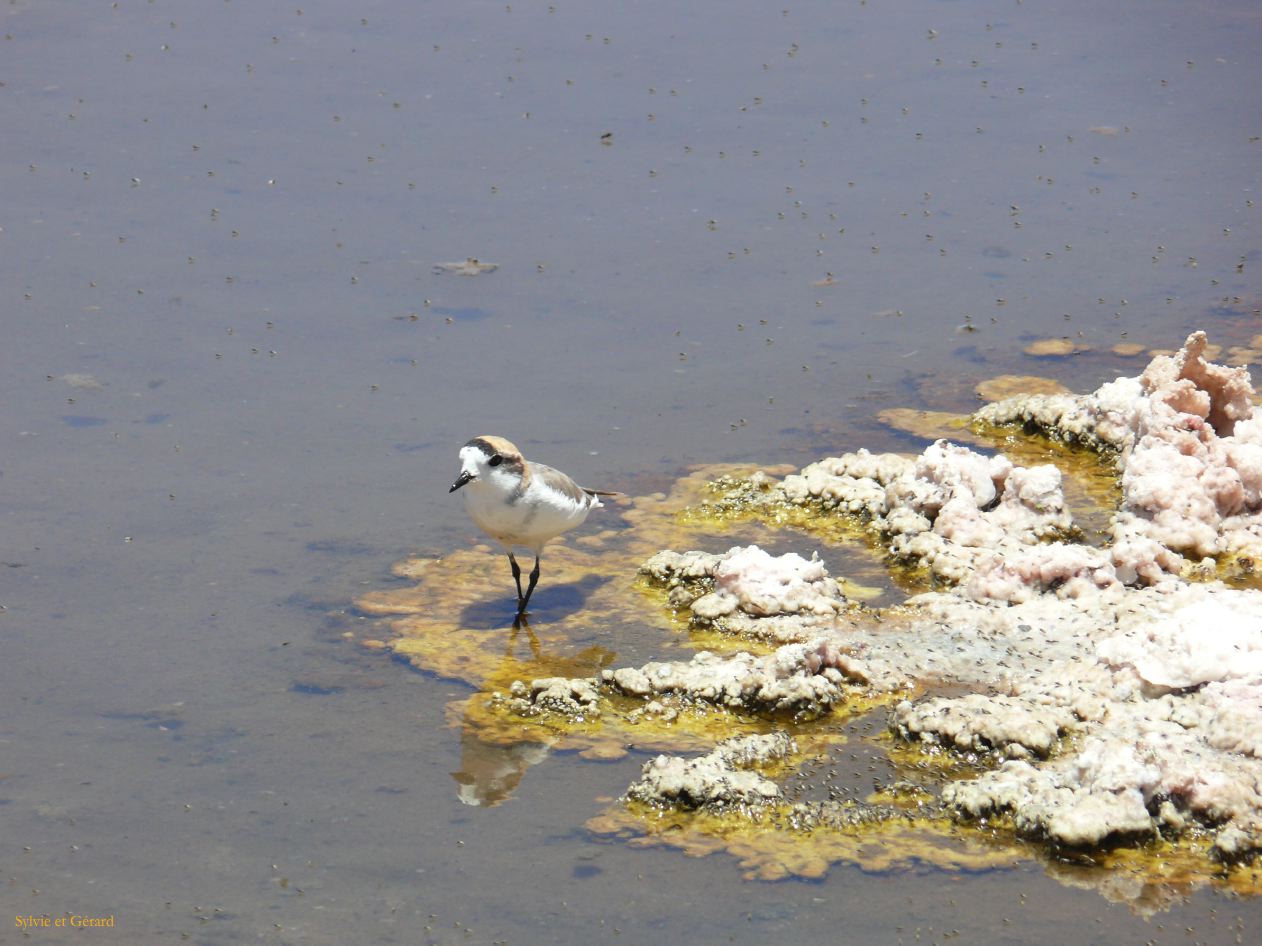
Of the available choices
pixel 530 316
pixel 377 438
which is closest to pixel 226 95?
pixel 530 316

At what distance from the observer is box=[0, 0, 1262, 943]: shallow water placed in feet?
21.9

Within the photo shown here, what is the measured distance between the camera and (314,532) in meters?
9.52

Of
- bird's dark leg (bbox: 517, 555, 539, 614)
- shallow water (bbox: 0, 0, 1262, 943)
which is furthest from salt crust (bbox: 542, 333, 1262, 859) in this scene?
bird's dark leg (bbox: 517, 555, 539, 614)

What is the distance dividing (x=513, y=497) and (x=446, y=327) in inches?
157

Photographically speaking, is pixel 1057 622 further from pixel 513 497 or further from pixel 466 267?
pixel 466 267

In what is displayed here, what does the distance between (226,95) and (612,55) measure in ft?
12.8

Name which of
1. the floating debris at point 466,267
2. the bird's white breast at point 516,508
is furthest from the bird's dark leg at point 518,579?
the floating debris at point 466,267

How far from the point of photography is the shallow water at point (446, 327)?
6.67 m

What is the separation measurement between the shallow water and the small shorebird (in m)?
0.49

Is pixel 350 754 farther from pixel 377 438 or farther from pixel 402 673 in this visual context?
pixel 377 438

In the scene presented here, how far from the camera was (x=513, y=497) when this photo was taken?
27.5ft

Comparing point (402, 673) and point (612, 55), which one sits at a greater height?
point (612, 55)

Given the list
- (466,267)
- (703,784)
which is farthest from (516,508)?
(466,267)

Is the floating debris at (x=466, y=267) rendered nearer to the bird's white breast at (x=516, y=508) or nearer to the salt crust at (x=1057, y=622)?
the salt crust at (x=1057, y=622)
